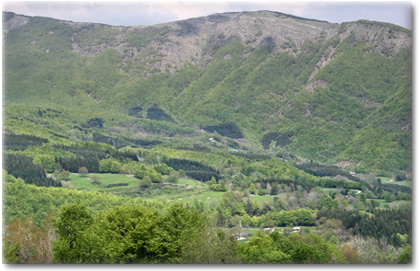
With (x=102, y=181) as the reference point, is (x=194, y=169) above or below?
below


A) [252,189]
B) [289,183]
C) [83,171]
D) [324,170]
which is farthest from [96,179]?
[324,170]

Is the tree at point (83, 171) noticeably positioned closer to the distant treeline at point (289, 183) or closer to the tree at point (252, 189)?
the tree at point (252, 189)

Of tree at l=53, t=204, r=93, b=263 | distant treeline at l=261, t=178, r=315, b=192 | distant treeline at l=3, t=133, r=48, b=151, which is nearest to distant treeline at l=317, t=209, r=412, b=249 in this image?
distant treeline at l=261, t=178, r=315, b=192

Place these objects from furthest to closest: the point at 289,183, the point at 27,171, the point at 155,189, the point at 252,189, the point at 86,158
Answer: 1. the point at 86,158
2. the point at 289,183
3. the point at 252,189
4. the point at 155,189
5. the point at 27,171

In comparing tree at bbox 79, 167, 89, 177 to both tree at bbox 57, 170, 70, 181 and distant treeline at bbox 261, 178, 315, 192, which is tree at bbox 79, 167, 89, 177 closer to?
tree at bbox 57, 170, 70, 181

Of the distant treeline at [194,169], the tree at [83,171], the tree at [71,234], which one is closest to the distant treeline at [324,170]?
the distant treeline at [194,169]

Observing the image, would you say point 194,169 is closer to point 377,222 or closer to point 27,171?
point 27,171

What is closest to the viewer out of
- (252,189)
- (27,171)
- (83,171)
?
(27,171)

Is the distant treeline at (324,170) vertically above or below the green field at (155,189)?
below

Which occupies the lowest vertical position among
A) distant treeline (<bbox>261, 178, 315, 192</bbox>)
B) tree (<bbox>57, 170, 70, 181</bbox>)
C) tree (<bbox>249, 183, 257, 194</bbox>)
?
distant treeline (<bbox>261, 178, 315, 192</bbox>)
